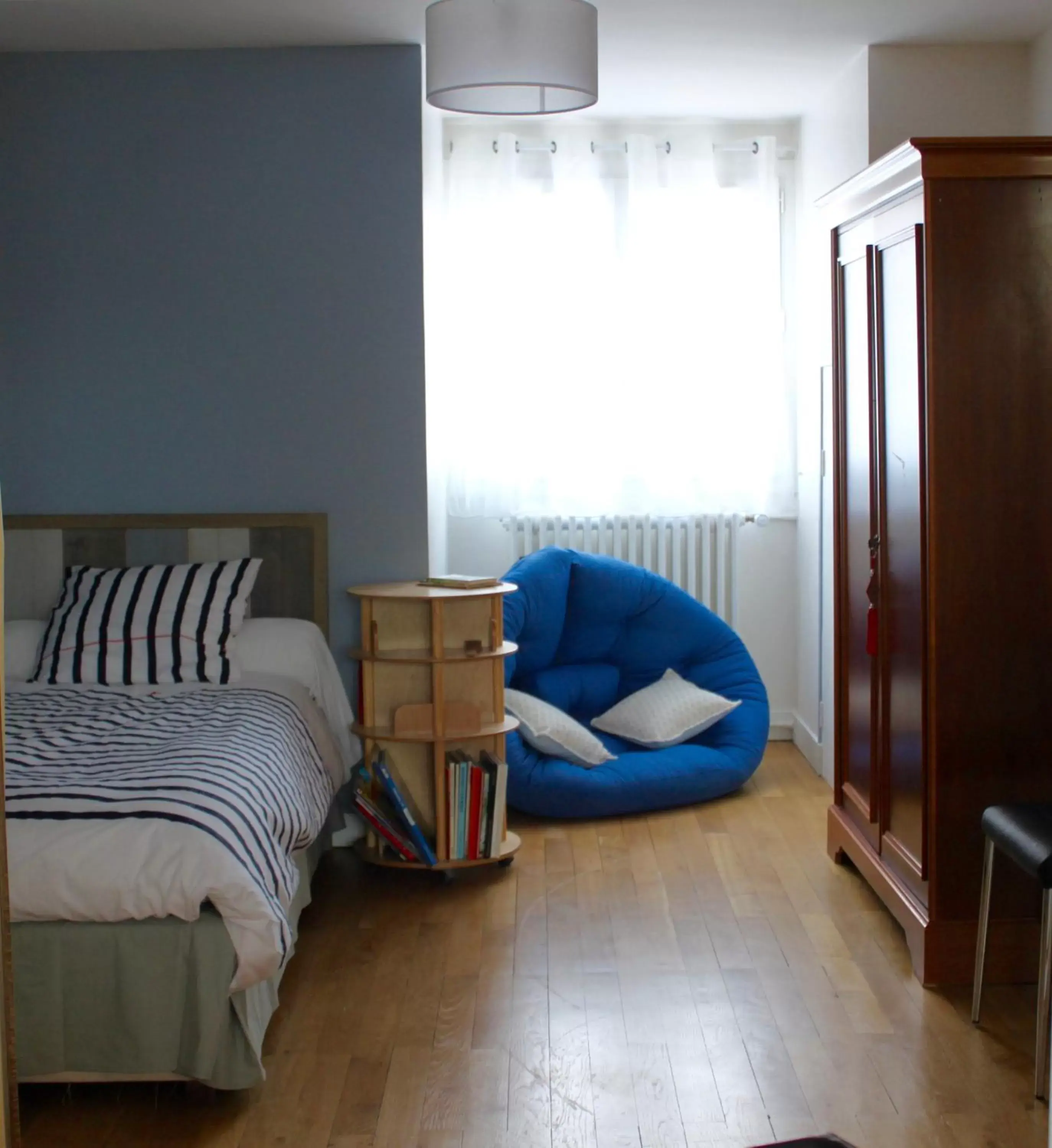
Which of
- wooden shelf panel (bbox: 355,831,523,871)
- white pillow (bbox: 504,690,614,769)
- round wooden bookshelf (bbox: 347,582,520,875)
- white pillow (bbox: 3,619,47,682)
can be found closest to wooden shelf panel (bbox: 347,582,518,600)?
round wooden bookshelf (bbox: 347,582,520,875)

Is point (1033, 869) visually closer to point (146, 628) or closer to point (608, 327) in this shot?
point (146, 628)

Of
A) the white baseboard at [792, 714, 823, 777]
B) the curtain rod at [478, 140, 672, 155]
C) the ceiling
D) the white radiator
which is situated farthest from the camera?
the white radiator

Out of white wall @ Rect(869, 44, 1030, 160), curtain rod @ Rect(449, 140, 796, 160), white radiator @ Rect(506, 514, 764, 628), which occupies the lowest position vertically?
white radiator @ Rect(506, 514, 764, 628)

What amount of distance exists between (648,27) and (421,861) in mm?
2496

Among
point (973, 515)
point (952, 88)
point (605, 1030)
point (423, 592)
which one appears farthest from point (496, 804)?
point (952, 88)

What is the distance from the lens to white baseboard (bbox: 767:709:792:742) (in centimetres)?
538

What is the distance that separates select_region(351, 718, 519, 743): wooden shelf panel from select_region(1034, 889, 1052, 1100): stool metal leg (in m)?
1.64

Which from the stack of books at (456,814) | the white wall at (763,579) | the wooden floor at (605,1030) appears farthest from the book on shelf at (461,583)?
the white wall at (763,579)

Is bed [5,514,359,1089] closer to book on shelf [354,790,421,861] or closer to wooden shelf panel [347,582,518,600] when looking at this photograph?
book on shelf [354,790,421,861]

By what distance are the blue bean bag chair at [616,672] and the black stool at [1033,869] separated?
168 centimetres

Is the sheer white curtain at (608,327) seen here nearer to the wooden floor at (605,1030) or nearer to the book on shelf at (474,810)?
the book on shelf at (474,810)

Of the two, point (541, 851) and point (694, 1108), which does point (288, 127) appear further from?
point (694, 1108)

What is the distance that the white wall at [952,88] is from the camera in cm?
403

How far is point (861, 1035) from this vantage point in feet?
8.99
